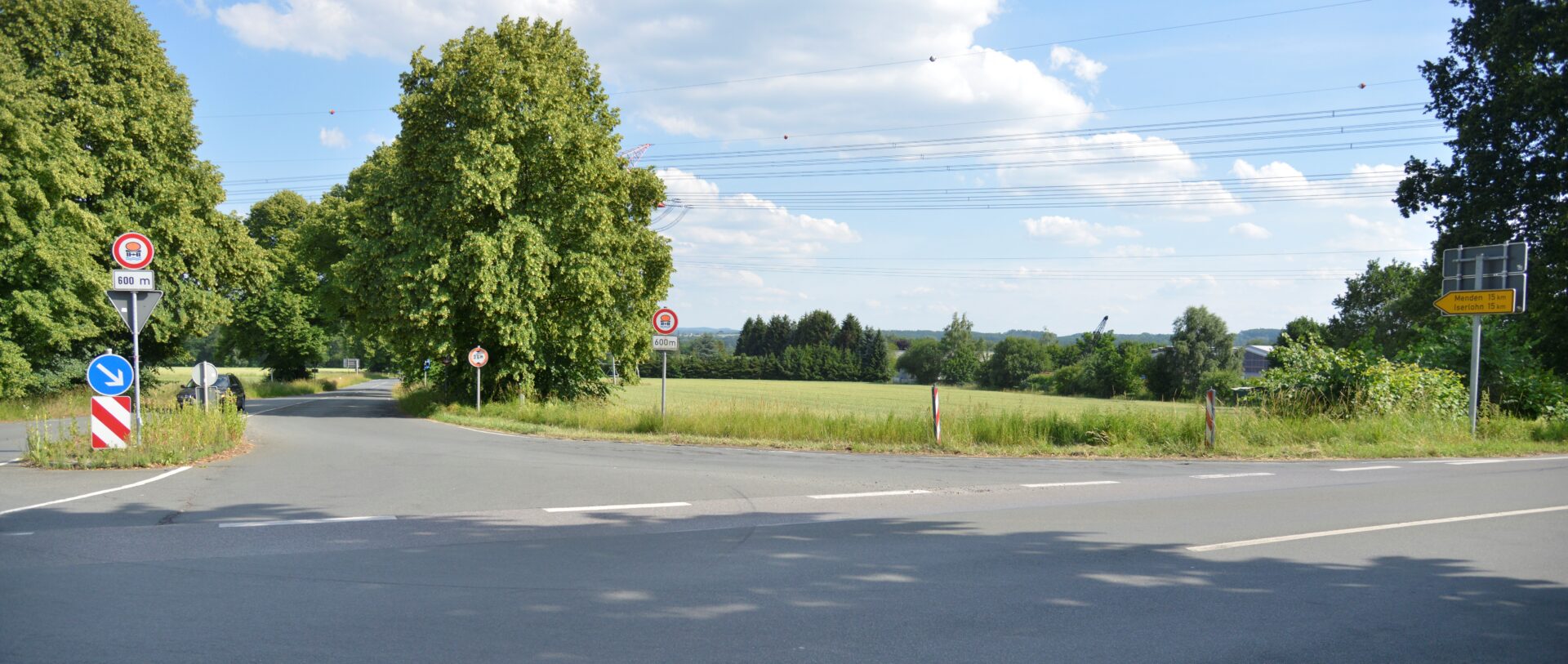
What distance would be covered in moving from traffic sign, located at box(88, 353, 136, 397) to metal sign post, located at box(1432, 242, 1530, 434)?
79.6 feet

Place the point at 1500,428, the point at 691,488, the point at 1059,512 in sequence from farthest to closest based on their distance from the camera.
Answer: the point at 1500,428 < the point at 691,488 < the point at 1059,512

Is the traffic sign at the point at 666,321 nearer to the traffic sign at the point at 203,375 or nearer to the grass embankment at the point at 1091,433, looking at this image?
the grass embankment at the point at 1091,433

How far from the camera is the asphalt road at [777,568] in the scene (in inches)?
195

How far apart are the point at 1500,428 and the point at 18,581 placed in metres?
23.9

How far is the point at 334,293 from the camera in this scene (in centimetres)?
3956

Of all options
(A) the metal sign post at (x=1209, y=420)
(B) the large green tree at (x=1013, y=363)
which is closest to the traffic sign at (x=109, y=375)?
(A) the metal sign post at (x=1209, y=420)

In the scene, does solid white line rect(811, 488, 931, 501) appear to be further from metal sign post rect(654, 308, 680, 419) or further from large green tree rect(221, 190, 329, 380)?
large green tree rect(221, 190, 329, 380)

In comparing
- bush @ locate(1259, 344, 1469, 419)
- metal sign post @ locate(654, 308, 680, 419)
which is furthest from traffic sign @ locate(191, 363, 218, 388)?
bush @ locate(1259, 344, 1469, 419)

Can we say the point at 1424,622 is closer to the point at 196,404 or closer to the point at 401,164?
the point at 196,404

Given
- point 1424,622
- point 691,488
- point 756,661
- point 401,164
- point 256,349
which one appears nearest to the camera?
point 756,661

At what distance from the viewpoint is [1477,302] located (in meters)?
19.9

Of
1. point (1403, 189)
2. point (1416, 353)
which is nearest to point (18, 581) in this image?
point (1416, 353)

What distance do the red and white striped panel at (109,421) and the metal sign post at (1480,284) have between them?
2426 centimetres

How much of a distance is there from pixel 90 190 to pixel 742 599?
3184 centimetres
